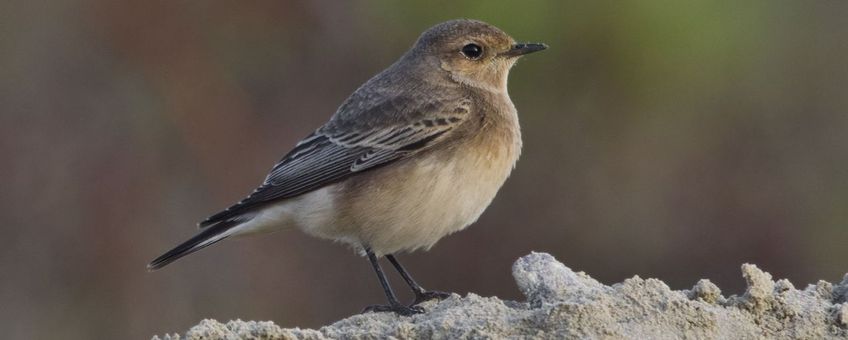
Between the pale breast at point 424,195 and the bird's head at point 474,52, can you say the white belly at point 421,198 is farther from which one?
the bird's head at point 474,52

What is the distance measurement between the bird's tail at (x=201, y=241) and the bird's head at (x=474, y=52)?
1653 millimetres

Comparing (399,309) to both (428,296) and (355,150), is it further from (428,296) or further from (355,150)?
(355,150)

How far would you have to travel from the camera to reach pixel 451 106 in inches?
355

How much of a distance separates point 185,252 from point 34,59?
4942mm

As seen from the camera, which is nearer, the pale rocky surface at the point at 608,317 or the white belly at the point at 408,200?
the pale rocky surface at the point at 608,317

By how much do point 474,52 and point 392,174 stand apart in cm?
126

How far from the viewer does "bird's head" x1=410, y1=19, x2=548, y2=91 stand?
9523mm

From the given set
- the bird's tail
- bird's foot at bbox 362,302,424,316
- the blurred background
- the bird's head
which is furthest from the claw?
the blurred background

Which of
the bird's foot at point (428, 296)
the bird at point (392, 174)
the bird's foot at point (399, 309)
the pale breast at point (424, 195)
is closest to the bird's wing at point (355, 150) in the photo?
the bird at point (392, 174)

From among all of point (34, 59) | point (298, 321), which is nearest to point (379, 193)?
point (298, 321)

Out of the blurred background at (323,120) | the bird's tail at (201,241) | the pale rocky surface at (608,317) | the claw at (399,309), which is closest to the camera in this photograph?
the pale rocky surface at (608,317)

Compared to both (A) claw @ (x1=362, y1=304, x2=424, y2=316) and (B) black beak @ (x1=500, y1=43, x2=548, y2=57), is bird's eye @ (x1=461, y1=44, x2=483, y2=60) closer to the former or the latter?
(B) black beak @ (x1=500, y1=43, x2=548, y2=57)

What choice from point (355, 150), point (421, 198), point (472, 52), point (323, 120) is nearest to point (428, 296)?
point (421, 198)

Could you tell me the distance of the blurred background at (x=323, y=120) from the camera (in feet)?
40.0
